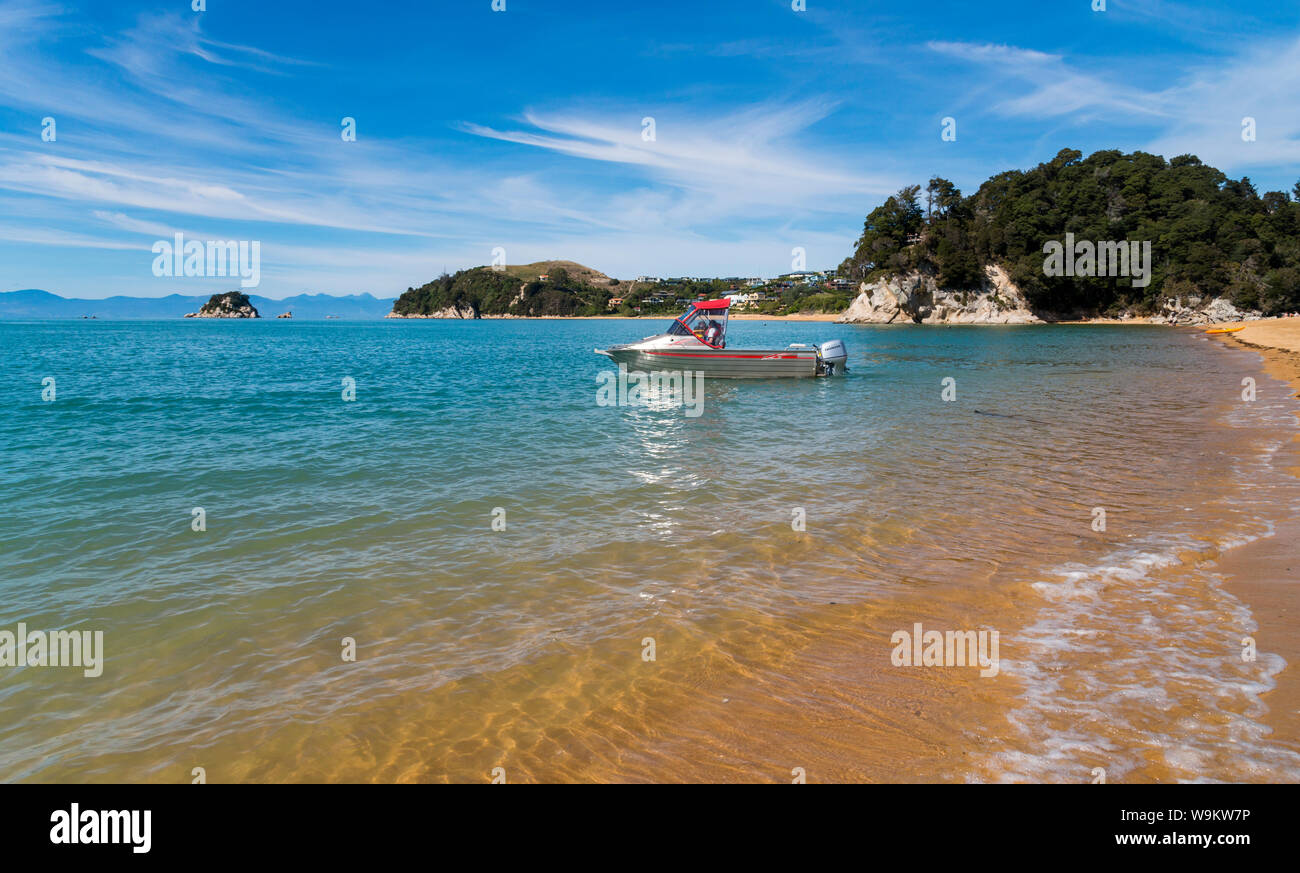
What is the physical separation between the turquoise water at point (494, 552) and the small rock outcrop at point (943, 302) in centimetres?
10129

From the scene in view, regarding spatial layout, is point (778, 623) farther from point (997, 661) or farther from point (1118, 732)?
point (1118, 732)

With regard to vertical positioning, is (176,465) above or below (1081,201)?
below

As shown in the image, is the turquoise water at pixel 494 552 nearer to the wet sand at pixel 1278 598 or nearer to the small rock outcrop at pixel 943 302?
the wet sand at pixel 1278 598

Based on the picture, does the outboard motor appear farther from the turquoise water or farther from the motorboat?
the turquoise water

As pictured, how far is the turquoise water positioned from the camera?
200 inches

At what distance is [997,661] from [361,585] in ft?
22.7

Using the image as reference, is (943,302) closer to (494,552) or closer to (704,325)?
(704,325)

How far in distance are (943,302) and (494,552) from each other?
121m

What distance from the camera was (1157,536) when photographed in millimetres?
8836

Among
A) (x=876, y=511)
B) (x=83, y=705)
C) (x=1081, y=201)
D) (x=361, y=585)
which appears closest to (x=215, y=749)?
(x=83, y=705)

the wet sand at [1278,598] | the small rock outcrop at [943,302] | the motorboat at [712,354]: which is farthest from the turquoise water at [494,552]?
the small rock outcrop at [943,302]

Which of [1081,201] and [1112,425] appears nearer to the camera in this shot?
[1112,425]

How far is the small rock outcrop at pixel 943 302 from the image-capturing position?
110 m

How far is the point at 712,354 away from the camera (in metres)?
31.0
